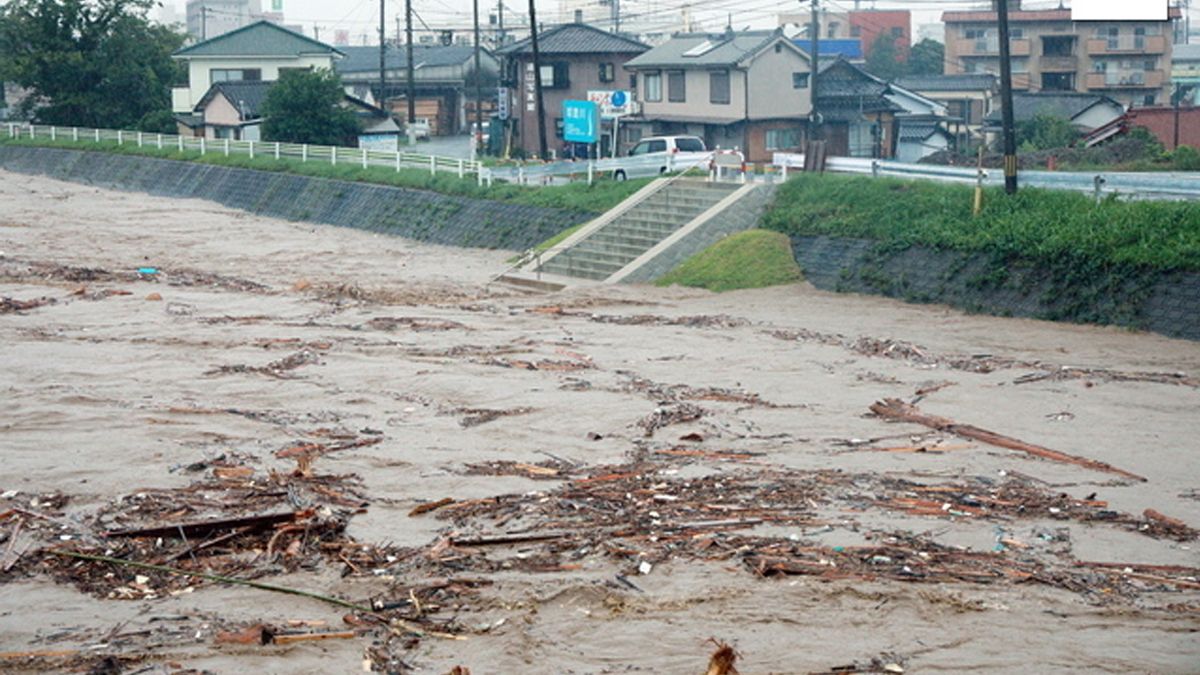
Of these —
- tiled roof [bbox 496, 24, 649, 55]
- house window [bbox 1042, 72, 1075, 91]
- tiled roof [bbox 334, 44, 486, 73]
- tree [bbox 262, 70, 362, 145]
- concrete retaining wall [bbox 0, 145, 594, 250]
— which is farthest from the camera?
tiled roof [bbox 334, 44, 486, 73]

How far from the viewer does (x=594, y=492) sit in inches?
506

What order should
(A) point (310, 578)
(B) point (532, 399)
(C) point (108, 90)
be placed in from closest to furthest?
1. (A) point (310, 578)
2. (B) point (532, 399)
3. (C) point (108, 90)

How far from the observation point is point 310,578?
1071 centimetres

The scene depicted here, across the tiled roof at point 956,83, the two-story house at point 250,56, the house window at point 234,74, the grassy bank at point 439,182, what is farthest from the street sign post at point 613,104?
the house window at point 234,74

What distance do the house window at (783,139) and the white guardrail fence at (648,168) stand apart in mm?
8295

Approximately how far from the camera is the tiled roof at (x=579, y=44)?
55219mm

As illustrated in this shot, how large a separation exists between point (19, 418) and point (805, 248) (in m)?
17.6

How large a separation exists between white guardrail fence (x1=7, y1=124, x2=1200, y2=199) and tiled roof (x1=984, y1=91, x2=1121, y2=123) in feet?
47.6

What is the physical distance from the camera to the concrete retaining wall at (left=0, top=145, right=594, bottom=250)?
115ft

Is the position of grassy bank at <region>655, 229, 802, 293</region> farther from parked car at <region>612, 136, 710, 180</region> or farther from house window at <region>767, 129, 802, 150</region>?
house window at <region>767, 129, 802, 150</region>

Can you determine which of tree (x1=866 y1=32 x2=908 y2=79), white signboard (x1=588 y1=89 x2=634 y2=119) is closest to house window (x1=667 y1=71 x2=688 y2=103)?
white signboard (x1=588 y1=89 x2=634 y2=119)

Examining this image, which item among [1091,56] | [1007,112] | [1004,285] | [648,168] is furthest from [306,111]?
[1091,56]

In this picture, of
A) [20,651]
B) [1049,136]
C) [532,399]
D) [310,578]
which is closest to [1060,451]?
[532,399]

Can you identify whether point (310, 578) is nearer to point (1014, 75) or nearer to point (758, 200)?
point (758, 200)
